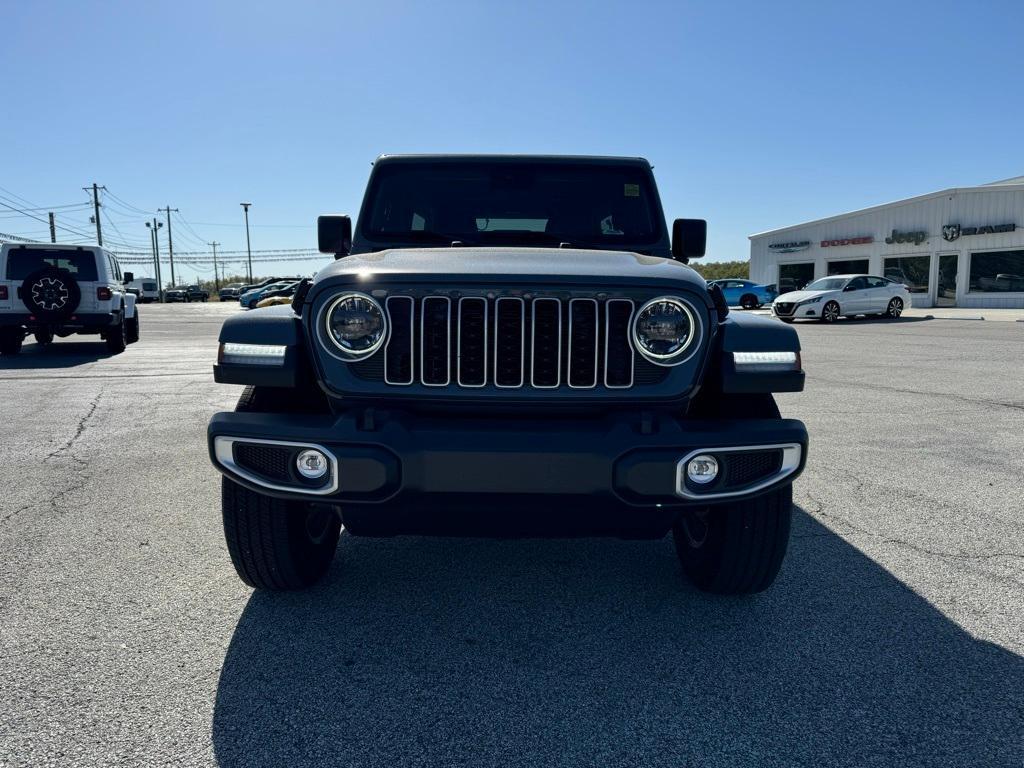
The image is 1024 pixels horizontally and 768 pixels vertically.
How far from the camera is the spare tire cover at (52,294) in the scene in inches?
468

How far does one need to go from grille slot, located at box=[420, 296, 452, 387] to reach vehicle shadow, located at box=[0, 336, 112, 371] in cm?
1100

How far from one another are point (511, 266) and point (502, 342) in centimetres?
28

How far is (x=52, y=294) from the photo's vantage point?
12.0m

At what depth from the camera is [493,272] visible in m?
2.51

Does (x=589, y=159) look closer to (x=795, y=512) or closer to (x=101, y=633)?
(x=795, y=512)

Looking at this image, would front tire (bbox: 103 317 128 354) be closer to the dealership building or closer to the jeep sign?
the dealership building

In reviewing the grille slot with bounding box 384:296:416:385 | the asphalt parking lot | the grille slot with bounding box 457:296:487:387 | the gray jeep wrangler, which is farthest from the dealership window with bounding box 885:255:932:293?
the grille slot with bounding box 384:296:416:385

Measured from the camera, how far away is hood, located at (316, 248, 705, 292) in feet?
8.25

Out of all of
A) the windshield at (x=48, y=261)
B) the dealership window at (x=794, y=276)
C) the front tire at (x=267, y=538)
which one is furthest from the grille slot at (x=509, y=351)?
the dealership window at (x=794, y=276)

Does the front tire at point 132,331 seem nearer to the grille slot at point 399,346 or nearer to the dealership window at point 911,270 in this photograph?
the grille slot at point 399,346

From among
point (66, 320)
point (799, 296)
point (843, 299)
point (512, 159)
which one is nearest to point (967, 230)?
point (843, 299)

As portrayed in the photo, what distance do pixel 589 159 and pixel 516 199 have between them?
463 mm

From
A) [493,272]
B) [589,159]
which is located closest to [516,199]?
[589,159]

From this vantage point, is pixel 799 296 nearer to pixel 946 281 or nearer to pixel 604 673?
pixel 946 281
